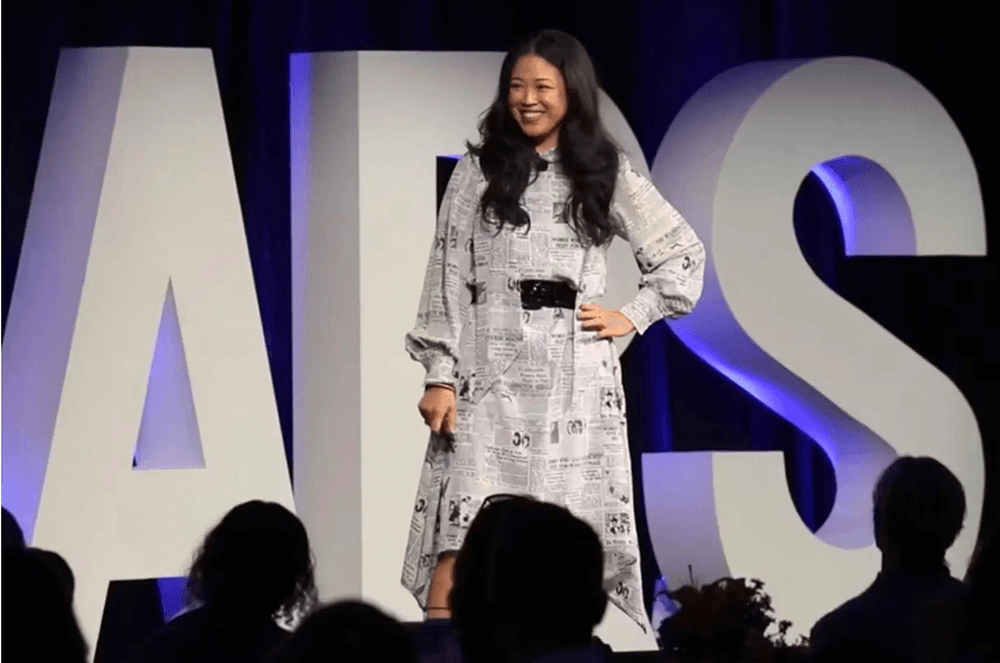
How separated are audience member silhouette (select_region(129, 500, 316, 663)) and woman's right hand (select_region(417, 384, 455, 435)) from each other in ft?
3.39

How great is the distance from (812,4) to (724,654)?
3.68 metres

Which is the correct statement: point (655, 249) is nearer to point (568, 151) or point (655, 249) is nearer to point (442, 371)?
point (568, 151)

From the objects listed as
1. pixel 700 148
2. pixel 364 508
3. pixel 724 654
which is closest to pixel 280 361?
pixel 364 508

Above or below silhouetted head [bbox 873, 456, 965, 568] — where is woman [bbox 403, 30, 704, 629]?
above

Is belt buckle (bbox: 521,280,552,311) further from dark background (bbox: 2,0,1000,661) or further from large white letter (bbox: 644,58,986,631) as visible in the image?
large white letter (bbox: 644,58,986,631)

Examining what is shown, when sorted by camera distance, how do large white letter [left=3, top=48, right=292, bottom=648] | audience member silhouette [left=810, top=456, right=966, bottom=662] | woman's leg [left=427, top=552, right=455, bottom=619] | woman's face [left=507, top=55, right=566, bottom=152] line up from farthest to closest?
large white letter [left=3, top=48, right=292, bottom=648] < woman's face [left=507, top=55, right=566, bottom=152] < woman's leg [left=427, top=552, right=455, bottom=619] < audience member silhouette [left=810, top=456, right=966, bottom=662]

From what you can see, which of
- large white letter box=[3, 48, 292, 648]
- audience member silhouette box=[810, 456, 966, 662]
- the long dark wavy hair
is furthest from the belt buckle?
large white letter box=[3, 48, 292, 648]

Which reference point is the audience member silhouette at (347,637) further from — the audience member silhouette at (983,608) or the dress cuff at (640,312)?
the dress cuff at (640,312)

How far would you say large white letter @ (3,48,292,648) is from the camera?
15.2ft

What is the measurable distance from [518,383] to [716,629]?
49.4 inches

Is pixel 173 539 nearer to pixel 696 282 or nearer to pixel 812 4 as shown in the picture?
pixel 696 282

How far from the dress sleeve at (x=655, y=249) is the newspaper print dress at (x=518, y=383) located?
9 centimetres

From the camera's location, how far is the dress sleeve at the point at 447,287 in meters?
3.59

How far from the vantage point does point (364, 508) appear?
4.74 m
